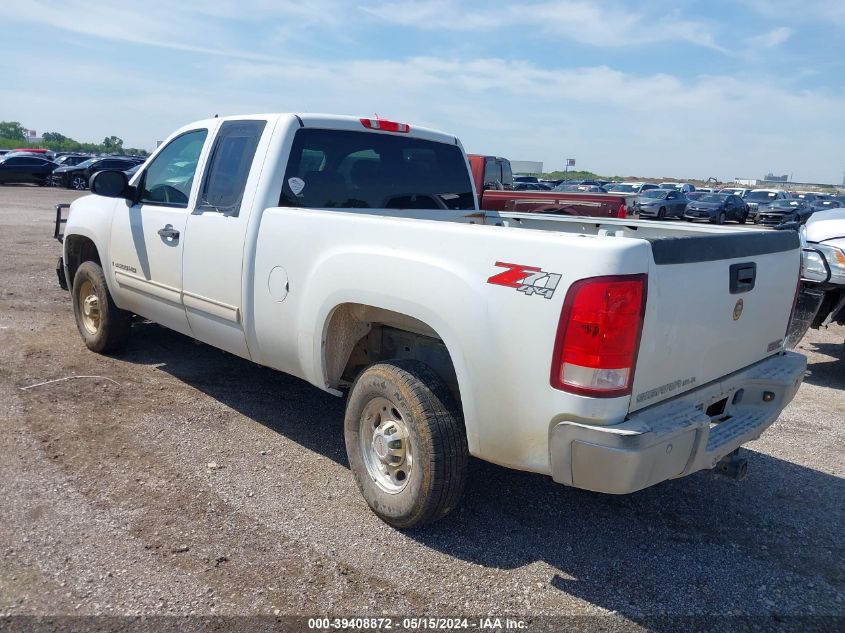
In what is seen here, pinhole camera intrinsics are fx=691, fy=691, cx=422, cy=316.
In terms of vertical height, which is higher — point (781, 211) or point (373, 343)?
point (373, 343)

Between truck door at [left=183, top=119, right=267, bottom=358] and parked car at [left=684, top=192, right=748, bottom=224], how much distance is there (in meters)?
29.8

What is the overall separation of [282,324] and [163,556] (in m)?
1.35

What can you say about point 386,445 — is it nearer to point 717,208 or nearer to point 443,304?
point 443,304

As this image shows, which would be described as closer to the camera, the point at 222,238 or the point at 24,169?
the point at 222,238

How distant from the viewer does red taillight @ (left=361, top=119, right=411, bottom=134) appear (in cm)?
459

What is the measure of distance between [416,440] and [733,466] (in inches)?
62.9

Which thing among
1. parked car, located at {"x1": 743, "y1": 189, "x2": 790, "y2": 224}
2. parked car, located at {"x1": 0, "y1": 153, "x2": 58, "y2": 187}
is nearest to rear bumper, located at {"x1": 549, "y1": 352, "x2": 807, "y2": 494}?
parked car, located at {"x1": 743, "y1": 189, "x2": 790, "y2": 224}

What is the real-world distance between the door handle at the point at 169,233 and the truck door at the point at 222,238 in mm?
Result: 172

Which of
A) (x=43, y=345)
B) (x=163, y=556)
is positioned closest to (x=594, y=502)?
(x=163, y=556)

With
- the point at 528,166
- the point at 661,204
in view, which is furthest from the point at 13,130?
the point at 661,204

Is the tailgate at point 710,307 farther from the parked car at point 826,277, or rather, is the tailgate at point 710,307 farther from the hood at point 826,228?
the hood at point 826,228

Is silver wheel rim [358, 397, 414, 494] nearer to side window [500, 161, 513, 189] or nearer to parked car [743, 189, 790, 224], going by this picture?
side window [500, 161, 513, 189]

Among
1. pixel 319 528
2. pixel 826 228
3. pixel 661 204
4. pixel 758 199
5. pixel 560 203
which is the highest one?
pixel 826 228

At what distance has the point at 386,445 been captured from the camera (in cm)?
347
